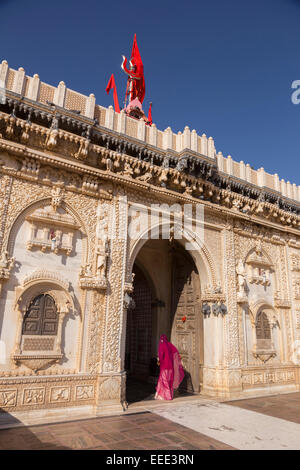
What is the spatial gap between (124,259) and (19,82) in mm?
4085

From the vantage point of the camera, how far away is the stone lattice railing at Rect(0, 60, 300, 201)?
637 centimetres

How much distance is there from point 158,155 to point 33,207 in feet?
10.5

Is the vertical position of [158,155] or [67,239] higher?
[158,155]

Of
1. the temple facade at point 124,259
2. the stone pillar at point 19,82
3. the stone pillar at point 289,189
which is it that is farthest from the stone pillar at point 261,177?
the stone pillar at point 19,82

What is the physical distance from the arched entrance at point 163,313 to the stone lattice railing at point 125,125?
280 cm

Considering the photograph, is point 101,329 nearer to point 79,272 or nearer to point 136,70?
point 79,272

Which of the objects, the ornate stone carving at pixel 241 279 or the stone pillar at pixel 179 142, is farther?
the ornate stone carving at pixel 241 279

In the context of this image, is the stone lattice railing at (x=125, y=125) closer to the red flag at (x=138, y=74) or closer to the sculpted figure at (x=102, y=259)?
the sculpted figure at (x=102, y=259)

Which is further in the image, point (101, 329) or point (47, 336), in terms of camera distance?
point (101, 329)

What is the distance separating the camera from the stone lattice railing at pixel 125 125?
6.37 m

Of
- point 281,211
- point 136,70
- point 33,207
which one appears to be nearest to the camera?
point 33,207

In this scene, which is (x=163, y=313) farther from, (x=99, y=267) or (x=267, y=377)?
(x=99, y=267)

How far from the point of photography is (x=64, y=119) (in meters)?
6.48

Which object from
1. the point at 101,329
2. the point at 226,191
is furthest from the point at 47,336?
the point at 226,191
